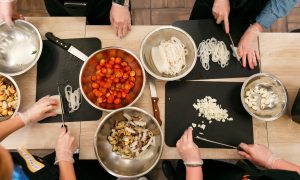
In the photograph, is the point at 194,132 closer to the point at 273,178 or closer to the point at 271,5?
the point at 273,178

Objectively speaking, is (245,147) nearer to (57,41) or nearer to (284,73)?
(284,73)

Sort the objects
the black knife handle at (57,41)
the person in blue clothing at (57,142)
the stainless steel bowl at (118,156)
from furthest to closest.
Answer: the black knife handle at (57,41) < the stainless steel bowl at (118,156) < the person in blue clothing at (57,142)

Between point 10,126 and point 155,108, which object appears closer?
point 10,126

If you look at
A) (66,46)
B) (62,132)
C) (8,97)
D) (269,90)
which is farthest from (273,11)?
(8,97)

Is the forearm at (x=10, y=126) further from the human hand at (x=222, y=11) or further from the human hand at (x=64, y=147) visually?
the human hand at (x=222, y=11)

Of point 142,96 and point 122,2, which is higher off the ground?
point 122,2

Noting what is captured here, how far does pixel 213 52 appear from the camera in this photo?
1.48m

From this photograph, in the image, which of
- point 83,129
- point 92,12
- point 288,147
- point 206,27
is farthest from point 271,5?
point 83,129

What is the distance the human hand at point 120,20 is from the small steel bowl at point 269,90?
620mm

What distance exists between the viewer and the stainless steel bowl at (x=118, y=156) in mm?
1319

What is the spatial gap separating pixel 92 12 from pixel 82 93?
0.63 meters

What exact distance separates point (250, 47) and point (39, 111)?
3.34 feet

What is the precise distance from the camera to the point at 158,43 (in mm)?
1474

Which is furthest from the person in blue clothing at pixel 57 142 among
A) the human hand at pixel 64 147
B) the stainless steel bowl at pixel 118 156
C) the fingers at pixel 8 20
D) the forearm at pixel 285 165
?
the forearm at pixel 285 165
